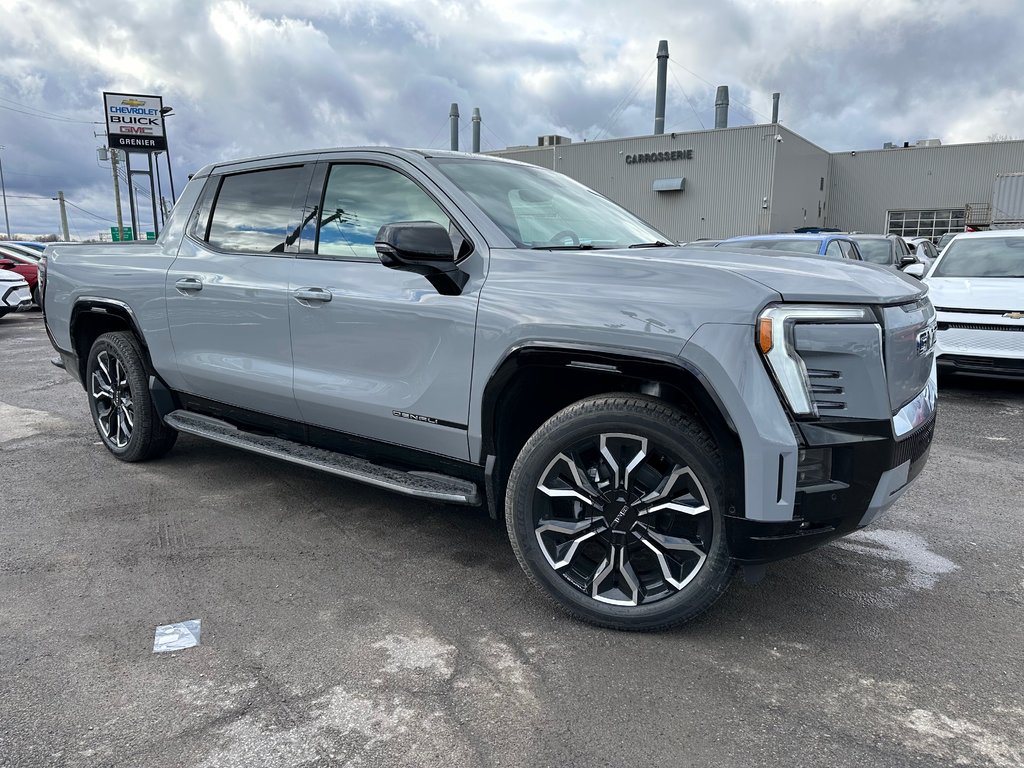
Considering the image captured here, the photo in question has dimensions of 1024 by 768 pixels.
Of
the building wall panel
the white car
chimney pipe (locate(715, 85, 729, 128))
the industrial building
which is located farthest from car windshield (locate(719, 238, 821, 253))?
chimney pipe (locate(715, 85, 729, 128))

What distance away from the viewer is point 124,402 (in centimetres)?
488

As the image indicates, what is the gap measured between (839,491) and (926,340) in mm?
802

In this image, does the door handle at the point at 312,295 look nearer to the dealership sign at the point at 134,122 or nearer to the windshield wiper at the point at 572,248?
the windshield wiper at the point at 572,248

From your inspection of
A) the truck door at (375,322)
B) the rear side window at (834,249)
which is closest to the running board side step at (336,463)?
the truck door at (375,322)

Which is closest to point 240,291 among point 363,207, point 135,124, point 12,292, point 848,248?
point 363,207

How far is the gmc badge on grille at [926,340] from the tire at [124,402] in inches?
168

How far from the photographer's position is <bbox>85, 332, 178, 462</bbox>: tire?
468 centimetres

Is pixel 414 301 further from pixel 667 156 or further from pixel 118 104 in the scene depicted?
pixel 118 104

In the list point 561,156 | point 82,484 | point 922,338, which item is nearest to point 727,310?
point 922,338

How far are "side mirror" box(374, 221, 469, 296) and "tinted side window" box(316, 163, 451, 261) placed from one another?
0.34 m

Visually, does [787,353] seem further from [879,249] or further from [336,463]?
[879,249]

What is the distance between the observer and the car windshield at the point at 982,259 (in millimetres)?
7574

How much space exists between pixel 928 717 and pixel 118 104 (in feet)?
201

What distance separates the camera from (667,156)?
3466 centimetres
